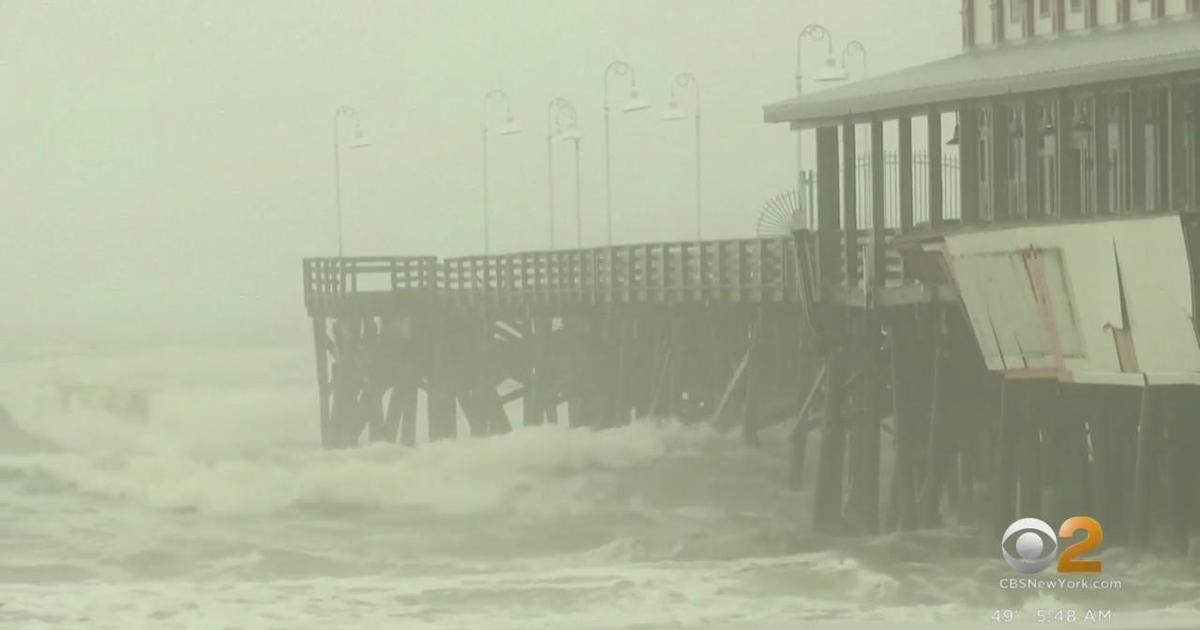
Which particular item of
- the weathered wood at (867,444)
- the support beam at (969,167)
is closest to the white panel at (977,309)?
the support beam at (969,167)

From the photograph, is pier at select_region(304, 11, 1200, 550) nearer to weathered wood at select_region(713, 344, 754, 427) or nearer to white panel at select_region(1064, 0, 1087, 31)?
weathered wood at select_region(713, 344, 754, 427)

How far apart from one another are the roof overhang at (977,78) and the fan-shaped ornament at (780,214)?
37cm

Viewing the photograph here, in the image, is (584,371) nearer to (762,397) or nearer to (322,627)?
(762,397)

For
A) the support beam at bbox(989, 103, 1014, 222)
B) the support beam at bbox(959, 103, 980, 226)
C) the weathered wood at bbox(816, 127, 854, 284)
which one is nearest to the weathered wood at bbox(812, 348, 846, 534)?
the weathered wood at bbox(816, 127, 854, 284)

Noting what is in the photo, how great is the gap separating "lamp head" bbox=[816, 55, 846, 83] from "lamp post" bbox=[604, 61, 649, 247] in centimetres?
86

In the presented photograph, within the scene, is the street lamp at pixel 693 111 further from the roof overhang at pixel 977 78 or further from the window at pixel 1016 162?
the window at pixel 1016 162

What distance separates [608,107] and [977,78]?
1.78 meters

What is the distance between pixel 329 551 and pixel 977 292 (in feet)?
10.9

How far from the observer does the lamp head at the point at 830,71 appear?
1116cm

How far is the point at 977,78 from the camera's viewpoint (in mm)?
10953

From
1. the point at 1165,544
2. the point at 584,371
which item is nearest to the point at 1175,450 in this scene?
the point at 1165,544

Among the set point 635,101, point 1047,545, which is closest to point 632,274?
point 635,101

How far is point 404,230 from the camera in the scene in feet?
36.6

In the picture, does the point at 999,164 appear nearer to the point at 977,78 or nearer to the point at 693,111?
the point at 977,78
